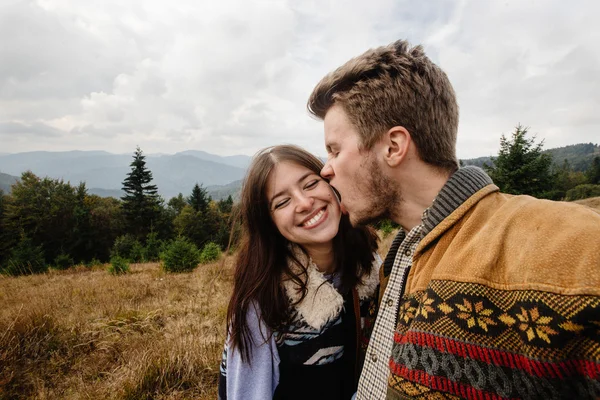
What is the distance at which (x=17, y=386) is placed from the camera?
3.22 metres

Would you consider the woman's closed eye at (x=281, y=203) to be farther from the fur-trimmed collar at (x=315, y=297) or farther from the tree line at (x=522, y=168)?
the tree line at (x=522, y=168)

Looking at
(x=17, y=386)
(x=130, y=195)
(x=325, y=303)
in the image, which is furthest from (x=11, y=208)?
(x=325, y=303)

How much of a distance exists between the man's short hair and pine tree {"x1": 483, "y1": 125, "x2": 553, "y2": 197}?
1598cm

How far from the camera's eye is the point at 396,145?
1.48 metres

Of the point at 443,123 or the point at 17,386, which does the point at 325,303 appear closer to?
the point at 443,123

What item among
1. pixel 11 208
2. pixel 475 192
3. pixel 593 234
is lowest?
pixel 11 208

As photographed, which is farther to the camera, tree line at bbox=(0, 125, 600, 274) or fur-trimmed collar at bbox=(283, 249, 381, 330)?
tree line at bbox=(0, 125, 600, 274)

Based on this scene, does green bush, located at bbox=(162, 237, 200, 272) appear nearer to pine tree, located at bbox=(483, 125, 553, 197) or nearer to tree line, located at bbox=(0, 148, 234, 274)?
pine tree, located at bbox=(483, 125, 553, 197)

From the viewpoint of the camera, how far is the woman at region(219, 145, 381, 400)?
5.29ft

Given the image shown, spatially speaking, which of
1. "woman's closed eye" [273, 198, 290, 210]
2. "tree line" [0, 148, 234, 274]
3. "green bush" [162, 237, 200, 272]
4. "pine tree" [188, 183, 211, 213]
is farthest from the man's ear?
"pine tree" [188, 183, 211, 213]

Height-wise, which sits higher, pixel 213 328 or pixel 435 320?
pixel 435 320

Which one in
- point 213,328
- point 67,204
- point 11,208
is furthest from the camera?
point 67,204

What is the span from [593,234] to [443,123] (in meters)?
0.92

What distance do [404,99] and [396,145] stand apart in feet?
0.79
